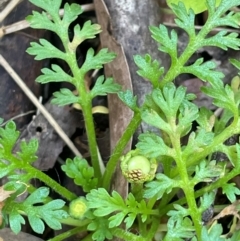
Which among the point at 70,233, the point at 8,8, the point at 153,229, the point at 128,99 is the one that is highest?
Result: the point at 8,8

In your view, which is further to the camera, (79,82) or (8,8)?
(8,8)

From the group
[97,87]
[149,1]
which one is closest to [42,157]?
[97,87]

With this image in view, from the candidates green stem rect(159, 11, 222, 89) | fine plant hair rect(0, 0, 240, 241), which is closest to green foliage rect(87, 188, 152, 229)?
fine plant hair rect(0, 0, 240, 241)

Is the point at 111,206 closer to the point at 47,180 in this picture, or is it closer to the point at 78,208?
the point at 78,208

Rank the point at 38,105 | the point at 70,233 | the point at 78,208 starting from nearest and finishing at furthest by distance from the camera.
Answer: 1. the point at 78,208
2. the point at 70,233
3. the point at 38,105

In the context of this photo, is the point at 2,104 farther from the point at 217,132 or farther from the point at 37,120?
the point at 217,132

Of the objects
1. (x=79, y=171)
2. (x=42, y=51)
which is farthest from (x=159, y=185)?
(x=42, y=51)

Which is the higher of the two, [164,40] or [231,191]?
[164,40]

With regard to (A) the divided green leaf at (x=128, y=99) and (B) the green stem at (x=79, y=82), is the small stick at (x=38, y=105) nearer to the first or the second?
(B) the green stem at (x=79, y=82)
